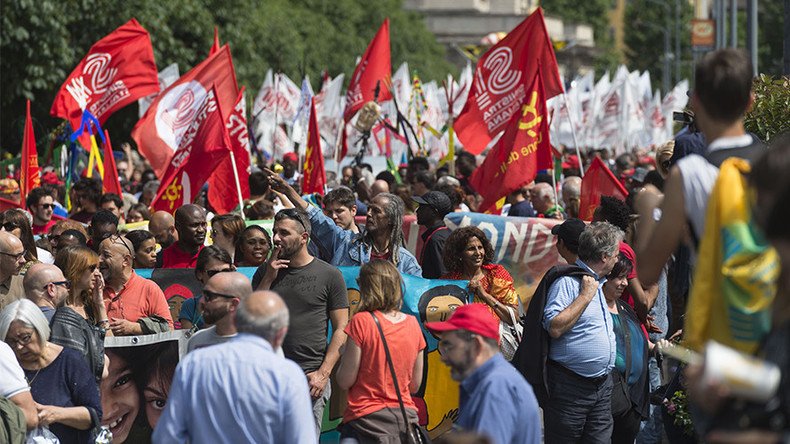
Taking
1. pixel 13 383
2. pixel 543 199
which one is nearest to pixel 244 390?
pixel 13 383

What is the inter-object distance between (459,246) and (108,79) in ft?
26.9

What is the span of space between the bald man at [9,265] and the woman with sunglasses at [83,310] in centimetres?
52

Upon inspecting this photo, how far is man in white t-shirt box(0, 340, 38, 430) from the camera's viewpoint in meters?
6.12

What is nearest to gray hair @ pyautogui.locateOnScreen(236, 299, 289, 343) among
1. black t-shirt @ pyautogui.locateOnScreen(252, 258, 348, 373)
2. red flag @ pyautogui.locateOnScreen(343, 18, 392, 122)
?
black t-shirt @ pyautogui.locateOnScreen(252, 258, 348, 373)

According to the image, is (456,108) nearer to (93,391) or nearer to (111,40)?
(111,40)

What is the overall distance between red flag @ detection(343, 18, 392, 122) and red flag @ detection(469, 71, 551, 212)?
625 centimetres

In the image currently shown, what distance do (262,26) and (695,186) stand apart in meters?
32.9

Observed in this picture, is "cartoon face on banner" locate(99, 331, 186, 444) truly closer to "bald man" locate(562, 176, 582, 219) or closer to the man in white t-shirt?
the man in white t-shirt

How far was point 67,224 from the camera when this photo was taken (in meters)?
10.5

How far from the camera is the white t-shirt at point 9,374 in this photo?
6.11 meters

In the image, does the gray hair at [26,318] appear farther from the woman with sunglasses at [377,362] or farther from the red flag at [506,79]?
the red flag at [506,79]

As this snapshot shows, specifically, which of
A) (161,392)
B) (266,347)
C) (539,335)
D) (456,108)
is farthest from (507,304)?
(456,108)

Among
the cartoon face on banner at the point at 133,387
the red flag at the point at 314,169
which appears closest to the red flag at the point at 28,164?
the red flag at the point at 314,169

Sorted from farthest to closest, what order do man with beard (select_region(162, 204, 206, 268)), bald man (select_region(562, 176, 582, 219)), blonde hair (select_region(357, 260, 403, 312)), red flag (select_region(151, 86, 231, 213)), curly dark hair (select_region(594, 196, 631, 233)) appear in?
bald man (select_region(562, 176, 582, 219))
red flag (select_region(151, 86, 231, 213))
man with beard (select_region(162, 204, 206, 268))
curly dark hair (select_region(594, 196, 631, 233))
blonde hair (select_region(357, 260, 403, 312))
